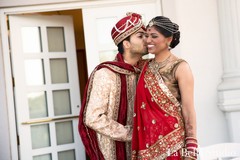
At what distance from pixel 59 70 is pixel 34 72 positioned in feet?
1.00

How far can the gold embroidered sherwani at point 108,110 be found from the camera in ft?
6.15

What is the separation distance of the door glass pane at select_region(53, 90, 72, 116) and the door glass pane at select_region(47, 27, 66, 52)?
0.49 metres

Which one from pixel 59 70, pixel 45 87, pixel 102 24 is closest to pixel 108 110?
pixel 102 24

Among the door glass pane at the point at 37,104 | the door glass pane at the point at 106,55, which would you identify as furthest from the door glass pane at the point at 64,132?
the door glass pane at the point at 106,55

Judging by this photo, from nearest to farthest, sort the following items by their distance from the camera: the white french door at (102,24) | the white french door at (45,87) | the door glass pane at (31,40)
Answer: the white french door at (102,24) < the white french door at (45,87) < the door glass pane at (31,40)

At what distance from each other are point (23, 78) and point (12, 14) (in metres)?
0.67

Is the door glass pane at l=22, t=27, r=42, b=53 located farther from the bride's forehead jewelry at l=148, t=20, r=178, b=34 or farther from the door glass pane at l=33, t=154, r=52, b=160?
the bride's forehead jewelry at l=148, t=20, r=178, b=34

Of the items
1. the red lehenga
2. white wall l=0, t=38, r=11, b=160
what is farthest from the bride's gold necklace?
white wall l=0, t=38, r=11, b=160

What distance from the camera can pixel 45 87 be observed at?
12.8 feet

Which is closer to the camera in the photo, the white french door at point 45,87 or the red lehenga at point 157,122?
the red lehenga at point 157,122

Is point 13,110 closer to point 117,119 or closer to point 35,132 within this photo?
point 35,132

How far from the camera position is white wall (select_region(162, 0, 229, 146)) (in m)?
3.64

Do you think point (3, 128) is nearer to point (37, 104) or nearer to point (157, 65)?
point (37, 104)

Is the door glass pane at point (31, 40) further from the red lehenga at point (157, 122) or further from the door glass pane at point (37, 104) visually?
the red lehenga at point (157, 122)
